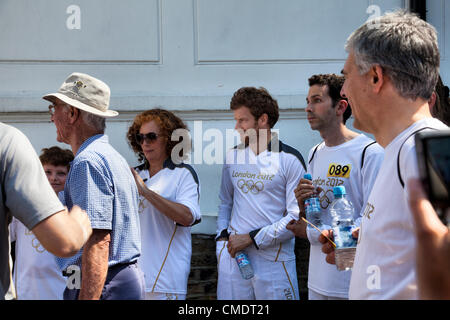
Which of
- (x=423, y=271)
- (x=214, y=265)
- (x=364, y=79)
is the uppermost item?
(x=364, y=79)

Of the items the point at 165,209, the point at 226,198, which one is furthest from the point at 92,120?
the point at 226,198

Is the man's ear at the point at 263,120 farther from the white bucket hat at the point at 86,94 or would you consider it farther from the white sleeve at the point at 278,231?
the white bucket hat at the point at 86,94

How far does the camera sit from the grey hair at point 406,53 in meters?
2.12

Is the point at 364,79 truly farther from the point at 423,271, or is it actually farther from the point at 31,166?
the point at 31,166

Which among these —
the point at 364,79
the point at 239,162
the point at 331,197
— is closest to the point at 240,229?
the point at 239,162

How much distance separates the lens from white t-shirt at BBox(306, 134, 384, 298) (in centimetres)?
387

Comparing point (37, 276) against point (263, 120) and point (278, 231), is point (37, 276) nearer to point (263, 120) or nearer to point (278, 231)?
point (278, 231)

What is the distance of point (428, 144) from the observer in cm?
126

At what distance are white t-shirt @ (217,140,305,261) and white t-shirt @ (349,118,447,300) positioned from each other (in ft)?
7.77

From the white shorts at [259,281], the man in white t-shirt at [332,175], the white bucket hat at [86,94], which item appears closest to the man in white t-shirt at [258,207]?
the white shorts at [259,281]

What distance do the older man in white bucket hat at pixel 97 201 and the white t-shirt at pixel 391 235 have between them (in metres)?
1.31

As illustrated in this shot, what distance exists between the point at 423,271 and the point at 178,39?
4.80m

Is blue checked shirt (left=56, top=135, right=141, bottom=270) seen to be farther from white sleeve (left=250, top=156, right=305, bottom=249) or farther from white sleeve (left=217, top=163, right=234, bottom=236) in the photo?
white sleeve (left=217, top=163, right=234, bottom=236)

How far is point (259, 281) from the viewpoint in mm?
4500
